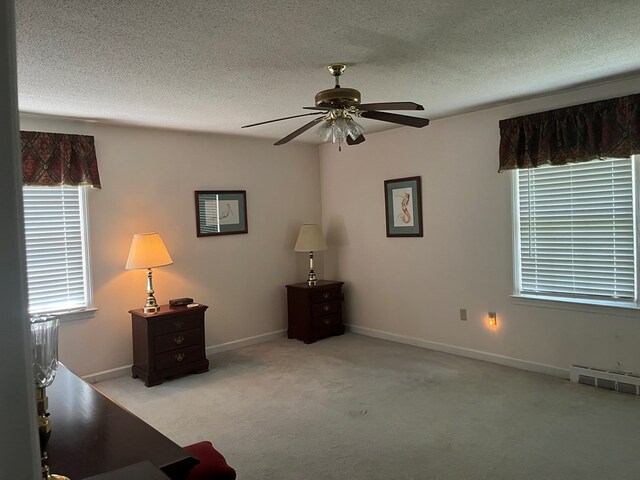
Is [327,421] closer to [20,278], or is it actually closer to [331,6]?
[331,6]

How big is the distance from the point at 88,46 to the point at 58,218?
2230 millimetres

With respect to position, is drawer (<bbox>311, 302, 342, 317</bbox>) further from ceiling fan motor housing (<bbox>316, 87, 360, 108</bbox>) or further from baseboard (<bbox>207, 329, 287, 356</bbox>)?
ceiling fan motor housing (<bbox>316, 87, 360, 108</bbox>)

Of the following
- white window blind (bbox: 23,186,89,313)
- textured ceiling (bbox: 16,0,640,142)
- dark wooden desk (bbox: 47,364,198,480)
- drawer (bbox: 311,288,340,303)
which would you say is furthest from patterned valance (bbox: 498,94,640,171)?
white window blind (bbox: 23,186,89,313)

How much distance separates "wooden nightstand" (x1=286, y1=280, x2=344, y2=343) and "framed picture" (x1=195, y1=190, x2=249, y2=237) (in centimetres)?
101

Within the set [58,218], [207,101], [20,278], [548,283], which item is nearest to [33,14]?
[207,101]

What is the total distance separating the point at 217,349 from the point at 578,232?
3748 millimetres

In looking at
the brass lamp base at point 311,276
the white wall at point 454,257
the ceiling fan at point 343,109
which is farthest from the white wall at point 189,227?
the ceiling fan at point 343,109

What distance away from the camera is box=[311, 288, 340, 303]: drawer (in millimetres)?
5527

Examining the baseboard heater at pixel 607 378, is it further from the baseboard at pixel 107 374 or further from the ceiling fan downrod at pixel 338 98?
the baseboard at pixel 107 374

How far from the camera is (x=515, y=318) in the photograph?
4.36m

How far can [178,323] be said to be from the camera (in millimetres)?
4438

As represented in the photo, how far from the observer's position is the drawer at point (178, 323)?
4.33 meters

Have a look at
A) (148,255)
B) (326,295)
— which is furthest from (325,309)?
(148,255)

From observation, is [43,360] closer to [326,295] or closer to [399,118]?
[399,118]
